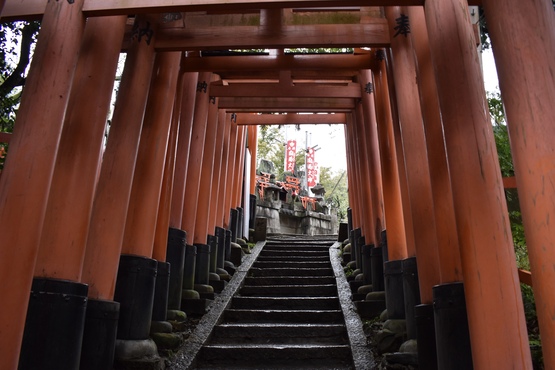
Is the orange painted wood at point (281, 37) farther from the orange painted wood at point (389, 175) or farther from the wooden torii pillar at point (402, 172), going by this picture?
the orange painted wood at point (389, 175)

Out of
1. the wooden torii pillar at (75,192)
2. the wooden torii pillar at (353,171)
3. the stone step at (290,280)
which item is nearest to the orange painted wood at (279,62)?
the wooden torii pillar at (75,192)

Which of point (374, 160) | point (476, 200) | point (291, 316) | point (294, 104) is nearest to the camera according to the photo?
point (476, 200)

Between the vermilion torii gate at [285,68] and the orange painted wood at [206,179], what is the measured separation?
58 centimetres

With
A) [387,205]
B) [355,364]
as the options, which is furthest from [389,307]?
[387,205]

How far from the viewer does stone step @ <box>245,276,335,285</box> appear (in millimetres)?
8625

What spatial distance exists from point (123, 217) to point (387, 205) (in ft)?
10.9

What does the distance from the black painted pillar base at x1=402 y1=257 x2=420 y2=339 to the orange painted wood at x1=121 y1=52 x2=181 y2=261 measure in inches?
105

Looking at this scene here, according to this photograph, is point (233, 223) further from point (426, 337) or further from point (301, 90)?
point (426, 337)

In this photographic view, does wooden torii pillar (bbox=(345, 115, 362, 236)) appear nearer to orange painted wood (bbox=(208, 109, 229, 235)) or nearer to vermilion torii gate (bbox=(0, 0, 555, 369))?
orange painted wood (bbox=(208, 109, 229, 235))

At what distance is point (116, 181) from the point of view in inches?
179

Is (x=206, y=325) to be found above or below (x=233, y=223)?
below

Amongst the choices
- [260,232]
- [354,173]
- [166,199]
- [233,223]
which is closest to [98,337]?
[166,199]

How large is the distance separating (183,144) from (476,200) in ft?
16.2

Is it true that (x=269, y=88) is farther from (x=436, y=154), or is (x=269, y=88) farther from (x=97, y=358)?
(x=97, y=358)
